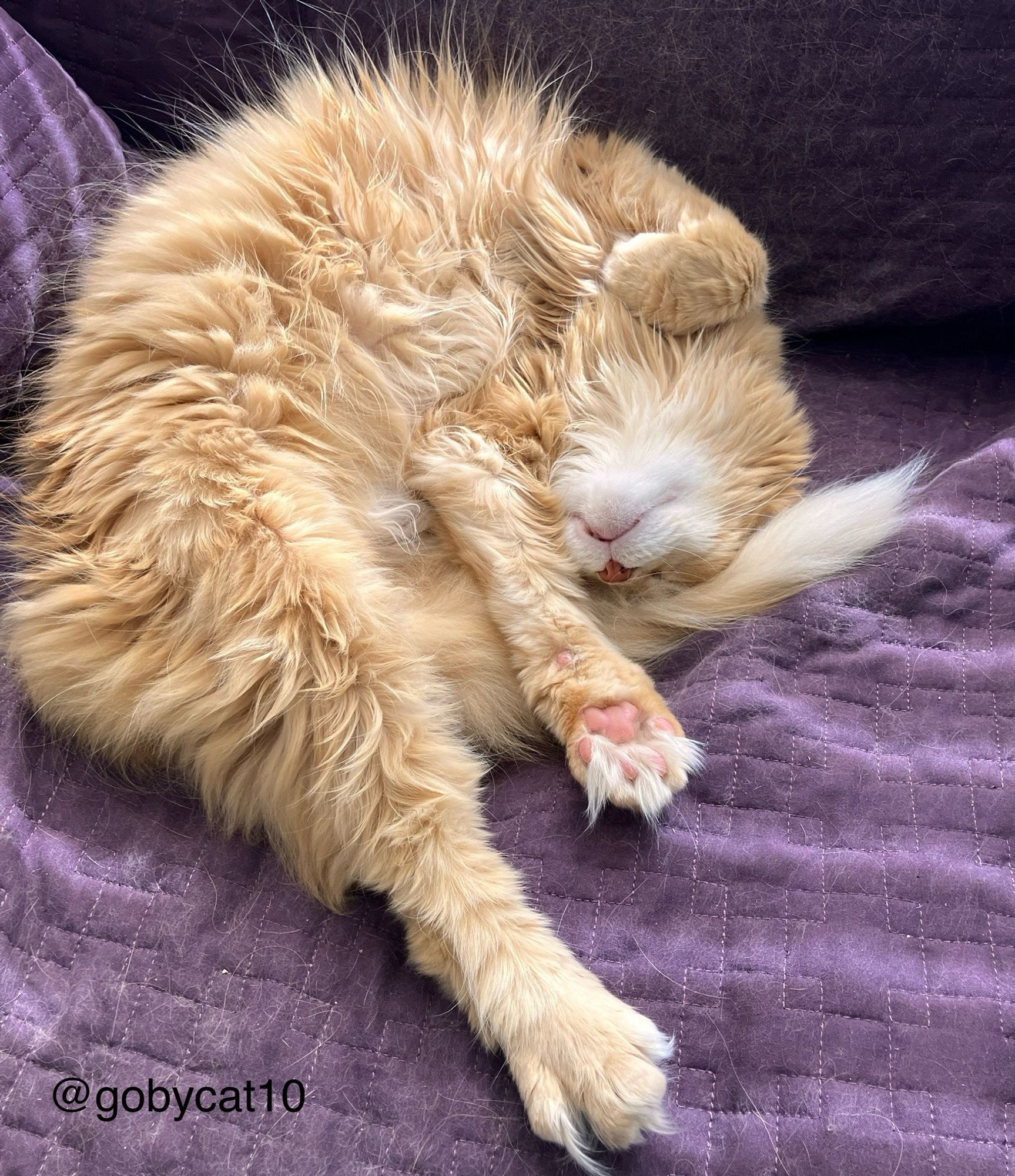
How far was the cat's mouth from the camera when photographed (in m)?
1.29

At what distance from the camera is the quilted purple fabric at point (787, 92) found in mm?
1304

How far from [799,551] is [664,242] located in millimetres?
518

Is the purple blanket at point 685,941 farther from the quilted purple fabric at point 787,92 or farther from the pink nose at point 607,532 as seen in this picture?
the quilted purple fabric at point 787,92

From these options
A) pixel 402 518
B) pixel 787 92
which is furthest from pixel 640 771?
pixel 787 92

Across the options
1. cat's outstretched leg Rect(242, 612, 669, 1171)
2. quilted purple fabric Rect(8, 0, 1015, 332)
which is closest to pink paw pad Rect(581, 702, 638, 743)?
cat's outstretched leg Rect(242, 612, 669, 1171)

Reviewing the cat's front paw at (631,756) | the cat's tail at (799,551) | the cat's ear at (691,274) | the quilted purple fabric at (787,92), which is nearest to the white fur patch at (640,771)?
the cat's front paw at (631,756)

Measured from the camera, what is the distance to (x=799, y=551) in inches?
47.9

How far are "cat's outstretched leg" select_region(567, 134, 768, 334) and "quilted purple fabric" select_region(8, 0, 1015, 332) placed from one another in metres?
0.11

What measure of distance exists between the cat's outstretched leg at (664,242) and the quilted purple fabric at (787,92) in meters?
0.11

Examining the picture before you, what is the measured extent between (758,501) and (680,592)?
203 mm

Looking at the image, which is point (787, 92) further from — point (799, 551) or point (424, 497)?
point (424, 497)

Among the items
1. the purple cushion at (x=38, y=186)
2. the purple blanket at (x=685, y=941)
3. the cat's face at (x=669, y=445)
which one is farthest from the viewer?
the cat's face at (x=669, y=445)

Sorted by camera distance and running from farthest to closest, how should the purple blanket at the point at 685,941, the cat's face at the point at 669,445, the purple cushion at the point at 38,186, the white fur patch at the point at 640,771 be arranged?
1. the cat's face at the point at 669,445
2. the purple cushion at the point at 38,186
3. the white fur patch at the point at 640,771
4. the purple blanket at the point at 685,941

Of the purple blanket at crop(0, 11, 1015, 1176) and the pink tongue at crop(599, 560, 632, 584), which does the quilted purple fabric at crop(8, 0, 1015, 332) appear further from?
the pink tongue at crop(599, 560, 632, 584)
